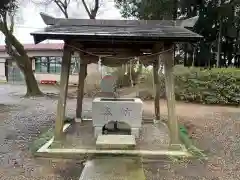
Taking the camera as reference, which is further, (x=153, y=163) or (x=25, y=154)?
(x=25, y=154)

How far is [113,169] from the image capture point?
534cm

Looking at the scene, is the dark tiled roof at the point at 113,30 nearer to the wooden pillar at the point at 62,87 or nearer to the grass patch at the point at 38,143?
the wooden pillar at the point at 62,87

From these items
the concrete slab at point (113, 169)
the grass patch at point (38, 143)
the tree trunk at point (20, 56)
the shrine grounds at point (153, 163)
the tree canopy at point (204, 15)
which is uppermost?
the tree canopy at point (204, 15)

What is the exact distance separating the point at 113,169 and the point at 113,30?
2.78 m

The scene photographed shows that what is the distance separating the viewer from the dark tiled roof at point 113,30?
6.02 m

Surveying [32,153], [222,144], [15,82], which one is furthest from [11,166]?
[15,82]

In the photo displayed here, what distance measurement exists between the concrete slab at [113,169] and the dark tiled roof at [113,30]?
2.28m

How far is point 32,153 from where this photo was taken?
21.5ft

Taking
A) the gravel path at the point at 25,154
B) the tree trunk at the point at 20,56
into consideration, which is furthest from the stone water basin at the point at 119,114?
the tree trunk at the point at 20,56

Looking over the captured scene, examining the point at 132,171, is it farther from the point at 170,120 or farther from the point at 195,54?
the point at 195,54

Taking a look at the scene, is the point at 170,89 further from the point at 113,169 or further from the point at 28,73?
the point at 28,73

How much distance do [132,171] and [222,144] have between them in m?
3.29

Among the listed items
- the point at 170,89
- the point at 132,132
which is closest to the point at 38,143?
the point at 132,132

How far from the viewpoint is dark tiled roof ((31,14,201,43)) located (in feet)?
19.8
